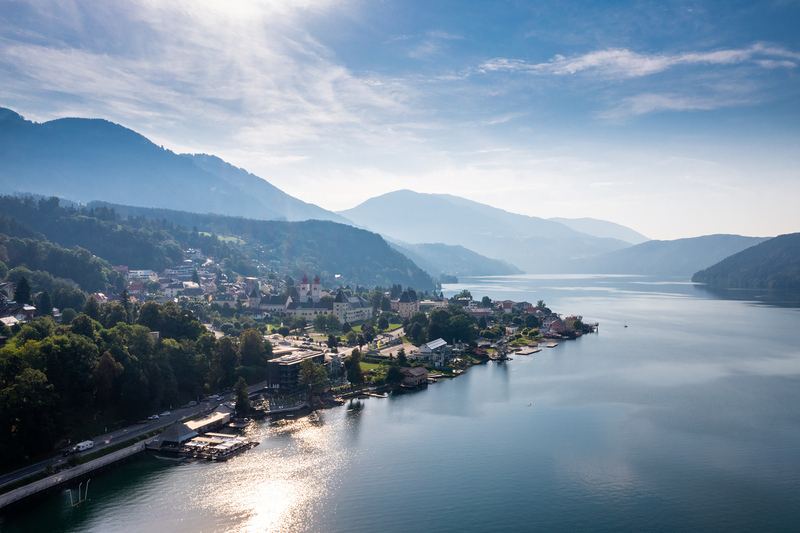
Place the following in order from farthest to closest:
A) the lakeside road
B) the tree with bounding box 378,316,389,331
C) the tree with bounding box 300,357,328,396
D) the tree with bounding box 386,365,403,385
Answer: the tree with bounding box 378,316,389,331
the tree with bounding box 386,365,403,385
the tree with bounding box 300,357,328,396
the lakeside road

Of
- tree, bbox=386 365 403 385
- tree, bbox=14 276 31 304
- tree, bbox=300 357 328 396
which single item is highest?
tree, bbox=14 276 31 304

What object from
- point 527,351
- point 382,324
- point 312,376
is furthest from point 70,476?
point 527,351

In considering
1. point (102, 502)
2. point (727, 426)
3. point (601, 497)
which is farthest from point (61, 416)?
point (727, 426)

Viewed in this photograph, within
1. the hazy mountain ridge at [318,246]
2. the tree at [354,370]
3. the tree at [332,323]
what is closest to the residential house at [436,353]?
the tree at [354,370]

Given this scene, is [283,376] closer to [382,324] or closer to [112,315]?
[112,315]

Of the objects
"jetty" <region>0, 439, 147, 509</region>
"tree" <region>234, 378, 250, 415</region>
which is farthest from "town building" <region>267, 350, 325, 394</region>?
"jetty" <region>0, 439, 147, 509</region>

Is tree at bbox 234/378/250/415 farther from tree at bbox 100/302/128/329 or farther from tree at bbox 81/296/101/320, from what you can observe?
tree at bbox 81/296/101/320

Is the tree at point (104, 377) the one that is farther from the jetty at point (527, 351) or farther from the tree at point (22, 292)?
the jetty at point (527, 351)
